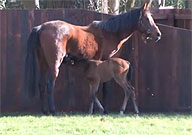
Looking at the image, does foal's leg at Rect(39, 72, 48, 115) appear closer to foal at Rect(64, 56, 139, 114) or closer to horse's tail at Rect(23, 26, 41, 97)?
horse's tail at Rect(23, 26, 41, 97)

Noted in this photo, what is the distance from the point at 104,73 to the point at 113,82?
0.63m

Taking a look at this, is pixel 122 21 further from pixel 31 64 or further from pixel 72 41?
pixel 31 64

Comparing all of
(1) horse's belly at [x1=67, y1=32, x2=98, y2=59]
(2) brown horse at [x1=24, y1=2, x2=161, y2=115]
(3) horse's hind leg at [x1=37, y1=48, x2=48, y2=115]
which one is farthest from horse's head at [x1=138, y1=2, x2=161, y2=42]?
(3) horse's hind leg at [x1=37, y1=48, x2=48, y2=115]

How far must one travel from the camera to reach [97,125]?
27.8 feet

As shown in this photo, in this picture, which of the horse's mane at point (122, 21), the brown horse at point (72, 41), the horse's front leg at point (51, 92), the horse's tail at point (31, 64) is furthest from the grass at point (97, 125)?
the horse's mane at point (122, 21)

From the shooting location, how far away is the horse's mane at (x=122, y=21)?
1081 cm

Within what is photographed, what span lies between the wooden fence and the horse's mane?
1.23 feet

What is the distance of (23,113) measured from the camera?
1068 centimetres

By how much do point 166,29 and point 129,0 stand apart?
811 cm

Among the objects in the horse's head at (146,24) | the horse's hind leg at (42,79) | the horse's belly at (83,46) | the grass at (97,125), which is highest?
the horse's head at (146,24)

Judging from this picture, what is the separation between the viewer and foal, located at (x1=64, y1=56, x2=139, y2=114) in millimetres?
10391

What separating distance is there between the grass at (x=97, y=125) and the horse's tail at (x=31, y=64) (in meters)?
0.58

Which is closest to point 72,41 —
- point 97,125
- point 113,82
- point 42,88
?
point 42,88

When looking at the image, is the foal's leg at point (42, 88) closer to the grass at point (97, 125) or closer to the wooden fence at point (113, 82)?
the grass at point (97, 125)
